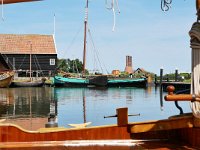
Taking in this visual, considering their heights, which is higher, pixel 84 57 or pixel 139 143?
pixel 84 57

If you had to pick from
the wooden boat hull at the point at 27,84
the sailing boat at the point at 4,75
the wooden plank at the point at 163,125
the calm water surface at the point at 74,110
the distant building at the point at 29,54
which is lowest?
the calm water surface at the point at 74,110

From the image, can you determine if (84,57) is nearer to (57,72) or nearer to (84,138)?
(57,72)

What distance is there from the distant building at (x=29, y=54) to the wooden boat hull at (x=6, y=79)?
7.21 meters

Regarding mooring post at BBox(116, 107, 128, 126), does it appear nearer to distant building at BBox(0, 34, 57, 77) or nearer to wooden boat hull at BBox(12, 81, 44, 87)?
wooden boat hull at BBox(12, 81, 44, 87)

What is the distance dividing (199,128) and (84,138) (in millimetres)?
2018

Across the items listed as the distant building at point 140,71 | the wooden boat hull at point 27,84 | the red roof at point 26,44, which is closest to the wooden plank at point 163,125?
the wooden boat hull at point 27,84

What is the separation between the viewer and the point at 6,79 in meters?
60.3

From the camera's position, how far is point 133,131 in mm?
6766

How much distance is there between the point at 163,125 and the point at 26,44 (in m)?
66.6

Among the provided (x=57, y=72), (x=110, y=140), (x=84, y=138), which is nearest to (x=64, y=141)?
(x=84, y=138)

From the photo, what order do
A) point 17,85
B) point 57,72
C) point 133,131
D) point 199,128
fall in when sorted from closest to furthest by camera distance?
point 199,128
point 133,131
point 17,85
point 57,72

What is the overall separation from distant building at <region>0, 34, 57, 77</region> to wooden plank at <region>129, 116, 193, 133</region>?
62.4 m

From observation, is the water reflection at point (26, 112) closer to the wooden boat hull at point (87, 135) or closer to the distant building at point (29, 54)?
the wooden boat hull at point (87, 135)

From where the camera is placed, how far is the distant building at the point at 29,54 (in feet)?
227
